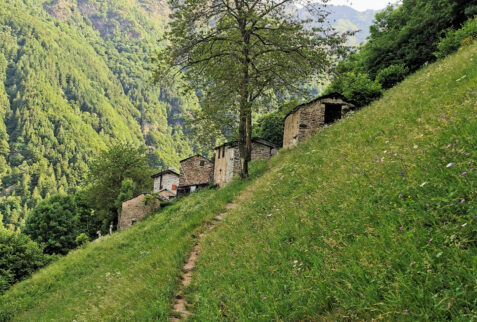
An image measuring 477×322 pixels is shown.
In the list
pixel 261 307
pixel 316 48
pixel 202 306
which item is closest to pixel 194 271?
pixel 202 306

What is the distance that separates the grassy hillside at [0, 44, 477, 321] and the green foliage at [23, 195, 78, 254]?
2316 inches

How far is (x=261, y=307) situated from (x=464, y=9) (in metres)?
31.9

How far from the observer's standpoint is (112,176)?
6456 cm

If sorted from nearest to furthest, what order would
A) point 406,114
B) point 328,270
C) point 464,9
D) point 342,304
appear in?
point 342,304 < point 328,270 < point 406,114 < point 464,9

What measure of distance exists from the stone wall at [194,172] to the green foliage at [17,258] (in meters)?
25.3

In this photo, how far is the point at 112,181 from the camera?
6488 centimetres

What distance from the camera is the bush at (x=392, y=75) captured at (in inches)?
1099

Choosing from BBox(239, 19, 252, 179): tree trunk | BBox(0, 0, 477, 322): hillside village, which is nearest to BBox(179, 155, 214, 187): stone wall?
BBox(0, 0, 477, 322): hillside village

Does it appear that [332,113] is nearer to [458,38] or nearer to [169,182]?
[458,38]

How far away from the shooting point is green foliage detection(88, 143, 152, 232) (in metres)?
63.6

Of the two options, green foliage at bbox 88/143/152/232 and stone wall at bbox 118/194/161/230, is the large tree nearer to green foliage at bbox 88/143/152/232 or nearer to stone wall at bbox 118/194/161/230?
stone wall at bbox 118/194/161/230

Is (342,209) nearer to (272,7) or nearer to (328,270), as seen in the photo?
(328,270)

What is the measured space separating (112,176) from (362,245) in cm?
6626

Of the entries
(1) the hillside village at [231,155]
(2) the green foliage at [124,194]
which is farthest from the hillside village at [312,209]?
(2) the green foliage at [124,194]
